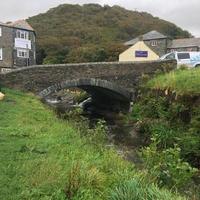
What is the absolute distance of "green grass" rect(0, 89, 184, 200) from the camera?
8.96 meters

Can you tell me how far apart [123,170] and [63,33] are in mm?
102351

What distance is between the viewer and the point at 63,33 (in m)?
111

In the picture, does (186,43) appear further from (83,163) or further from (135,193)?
(135,193)

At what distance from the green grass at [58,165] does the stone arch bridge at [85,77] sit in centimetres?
1499

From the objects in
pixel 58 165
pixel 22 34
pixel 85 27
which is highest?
pixel 85 27

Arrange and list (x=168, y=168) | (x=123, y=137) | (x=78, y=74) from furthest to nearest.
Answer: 1. (x=78, y=74)
2. (x=123, y=137)
3. (x=168, y=168)

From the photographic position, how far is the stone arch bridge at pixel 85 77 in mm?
32875

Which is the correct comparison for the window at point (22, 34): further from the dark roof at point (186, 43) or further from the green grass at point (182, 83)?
the green grass at point (182, 83)

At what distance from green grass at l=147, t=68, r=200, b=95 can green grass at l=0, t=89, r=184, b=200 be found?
871 centimetres

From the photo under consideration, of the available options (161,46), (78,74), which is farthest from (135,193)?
(161,46)

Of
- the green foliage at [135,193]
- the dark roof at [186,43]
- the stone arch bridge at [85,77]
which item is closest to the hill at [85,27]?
the dark roof at [186,43]

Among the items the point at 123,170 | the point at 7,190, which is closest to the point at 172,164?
the point at 123,170

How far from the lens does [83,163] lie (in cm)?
1074

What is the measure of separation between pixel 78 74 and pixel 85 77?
0.61 meters
